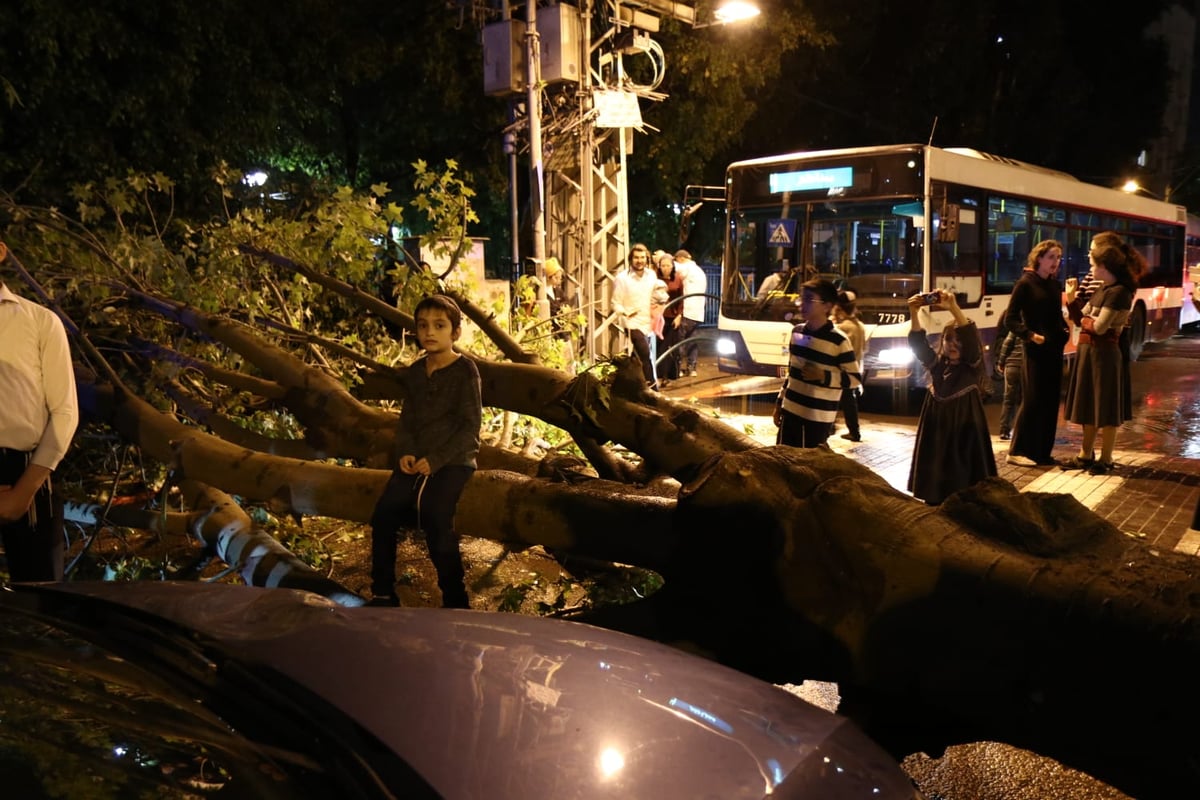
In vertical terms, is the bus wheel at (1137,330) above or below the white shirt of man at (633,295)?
below

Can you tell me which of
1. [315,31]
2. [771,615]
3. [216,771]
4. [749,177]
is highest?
[315,31]

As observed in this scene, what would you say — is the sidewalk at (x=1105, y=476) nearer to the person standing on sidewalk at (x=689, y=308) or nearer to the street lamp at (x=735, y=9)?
the person standing on sidewalk at (x=689, y=308)

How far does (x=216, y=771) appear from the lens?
1.53 m

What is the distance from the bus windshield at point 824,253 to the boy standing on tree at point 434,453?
329 inches

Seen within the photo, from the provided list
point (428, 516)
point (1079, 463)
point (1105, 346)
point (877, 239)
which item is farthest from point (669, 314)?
point (428, 516)

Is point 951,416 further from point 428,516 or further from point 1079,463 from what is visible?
point 428,516

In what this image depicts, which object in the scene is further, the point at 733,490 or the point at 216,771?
the point at 733,490

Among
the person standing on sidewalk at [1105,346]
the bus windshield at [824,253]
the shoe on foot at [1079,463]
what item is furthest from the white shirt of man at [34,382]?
the bus windshield at [824,253]

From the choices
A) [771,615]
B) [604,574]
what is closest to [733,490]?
[771,615]

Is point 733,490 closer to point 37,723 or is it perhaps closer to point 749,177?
point 37,723

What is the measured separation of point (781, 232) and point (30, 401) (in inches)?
408

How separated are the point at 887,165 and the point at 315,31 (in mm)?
7584

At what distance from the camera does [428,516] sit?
423 cm

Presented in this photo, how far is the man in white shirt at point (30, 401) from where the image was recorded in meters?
3.39
